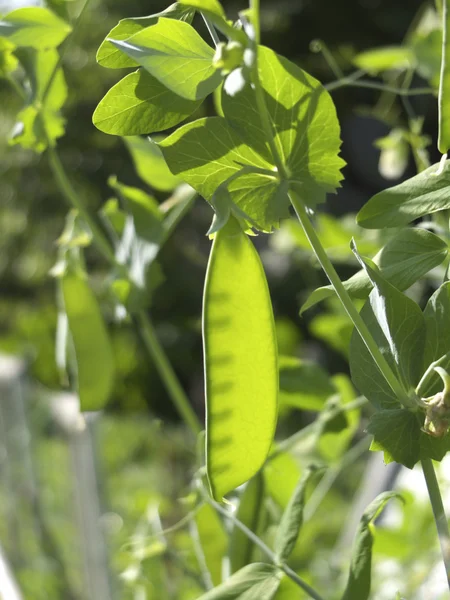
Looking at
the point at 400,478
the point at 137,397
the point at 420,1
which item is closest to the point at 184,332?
the point at 137,397

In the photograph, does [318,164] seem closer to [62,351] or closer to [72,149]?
[62,351]

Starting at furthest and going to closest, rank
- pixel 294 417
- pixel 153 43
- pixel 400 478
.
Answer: pixel 294 417 < pixel 400 478 < pixel 153 43

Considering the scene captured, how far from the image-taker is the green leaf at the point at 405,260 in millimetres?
221

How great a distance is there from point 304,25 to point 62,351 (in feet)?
12.7

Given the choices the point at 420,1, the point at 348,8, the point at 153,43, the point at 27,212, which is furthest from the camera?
the point at 27,212

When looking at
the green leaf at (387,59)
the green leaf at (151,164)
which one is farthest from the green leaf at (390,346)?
the green leaf at (387,59)

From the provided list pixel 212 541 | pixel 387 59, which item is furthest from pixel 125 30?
pixel 387 59

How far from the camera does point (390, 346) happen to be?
208mm

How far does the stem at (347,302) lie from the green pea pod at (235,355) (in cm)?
2

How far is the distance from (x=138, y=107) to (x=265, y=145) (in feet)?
0.13

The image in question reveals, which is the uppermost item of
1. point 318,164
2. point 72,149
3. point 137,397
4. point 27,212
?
point 318,164

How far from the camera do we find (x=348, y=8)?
3896mm

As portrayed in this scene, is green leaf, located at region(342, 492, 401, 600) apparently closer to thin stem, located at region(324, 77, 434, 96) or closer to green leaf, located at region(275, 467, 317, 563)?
green leaf, located at region(275, 467, 317, 563)

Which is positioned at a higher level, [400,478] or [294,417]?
[400,478]
